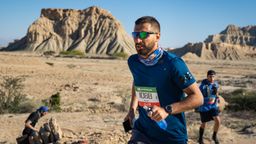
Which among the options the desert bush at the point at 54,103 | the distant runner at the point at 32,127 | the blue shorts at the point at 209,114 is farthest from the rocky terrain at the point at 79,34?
the distant runner at the point at 32,127

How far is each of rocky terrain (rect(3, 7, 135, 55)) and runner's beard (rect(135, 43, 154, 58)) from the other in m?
120

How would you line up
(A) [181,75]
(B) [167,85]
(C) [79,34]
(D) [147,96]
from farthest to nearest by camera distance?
(C) [79,34]
(D) [147,96]
(B) [167,85]
(A) [181,75]

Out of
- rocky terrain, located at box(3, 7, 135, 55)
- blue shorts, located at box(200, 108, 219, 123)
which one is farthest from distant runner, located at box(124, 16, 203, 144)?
rocky terrain, located at box(3, 7, 135, 55)

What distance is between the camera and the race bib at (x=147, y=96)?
3.69m

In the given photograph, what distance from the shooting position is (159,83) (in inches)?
143

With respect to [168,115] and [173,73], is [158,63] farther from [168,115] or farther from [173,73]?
[168,115]

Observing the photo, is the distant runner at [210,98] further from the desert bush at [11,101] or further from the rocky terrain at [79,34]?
the rocky terrain at [79,34]

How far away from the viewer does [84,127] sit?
10.8 m

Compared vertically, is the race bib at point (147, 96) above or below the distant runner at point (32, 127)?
above

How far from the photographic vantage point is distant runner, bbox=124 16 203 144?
348 centimetres

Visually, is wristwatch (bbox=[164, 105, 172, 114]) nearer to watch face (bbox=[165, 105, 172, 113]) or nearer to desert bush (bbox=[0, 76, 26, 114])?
watch face (bbox=[165, 105, 172, 113])

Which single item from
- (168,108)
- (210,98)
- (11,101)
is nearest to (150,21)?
(168,108)

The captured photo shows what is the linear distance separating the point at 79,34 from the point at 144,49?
445 ft

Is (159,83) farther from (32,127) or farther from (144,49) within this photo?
(32,127)
